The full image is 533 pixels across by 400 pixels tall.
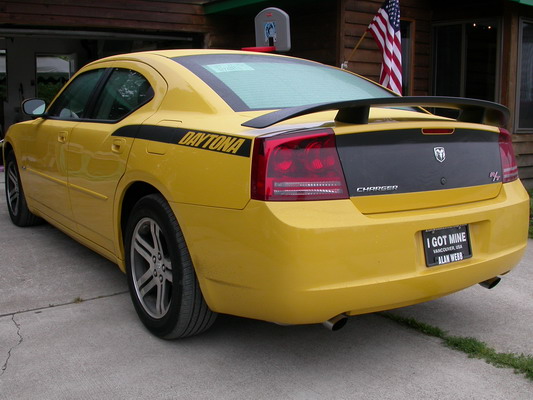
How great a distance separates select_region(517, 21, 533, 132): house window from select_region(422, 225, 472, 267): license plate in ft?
24.2

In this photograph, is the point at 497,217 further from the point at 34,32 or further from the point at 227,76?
the point at 34,32

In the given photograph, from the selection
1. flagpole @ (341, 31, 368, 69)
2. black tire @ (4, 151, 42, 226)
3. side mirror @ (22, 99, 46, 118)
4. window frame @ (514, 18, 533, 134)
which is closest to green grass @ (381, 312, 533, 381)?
side mirror @ (22, 99, 46, 118)

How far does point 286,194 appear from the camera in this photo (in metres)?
2.57

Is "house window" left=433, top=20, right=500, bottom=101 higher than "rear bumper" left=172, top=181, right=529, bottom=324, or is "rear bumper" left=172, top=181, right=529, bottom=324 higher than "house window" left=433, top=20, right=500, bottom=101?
"house window" left=433, top=20, right=500, bottom=101

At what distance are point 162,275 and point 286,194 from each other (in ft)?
3.38

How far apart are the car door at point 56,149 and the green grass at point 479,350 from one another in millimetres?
2450

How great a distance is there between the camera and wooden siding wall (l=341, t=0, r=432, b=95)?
9555 millimetres

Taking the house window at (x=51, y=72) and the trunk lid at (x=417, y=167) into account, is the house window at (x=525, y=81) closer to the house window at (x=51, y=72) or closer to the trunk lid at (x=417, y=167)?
the trunk lid at (x=417, y=167)

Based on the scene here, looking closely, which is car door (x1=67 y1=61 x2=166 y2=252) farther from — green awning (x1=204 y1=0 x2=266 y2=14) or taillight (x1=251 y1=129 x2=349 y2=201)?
green awning (x1=204 y1=0 x2=266 y2=14)

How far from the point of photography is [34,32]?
10.5 meters

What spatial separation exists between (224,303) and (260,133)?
2.65 feet

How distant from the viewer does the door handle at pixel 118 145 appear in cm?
353

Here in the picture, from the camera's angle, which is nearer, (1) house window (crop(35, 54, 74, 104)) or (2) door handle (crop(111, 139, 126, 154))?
(2) door handle (crop(111, 139, 126, 154))

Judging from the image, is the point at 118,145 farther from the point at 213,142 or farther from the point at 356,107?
the point at 356,107
